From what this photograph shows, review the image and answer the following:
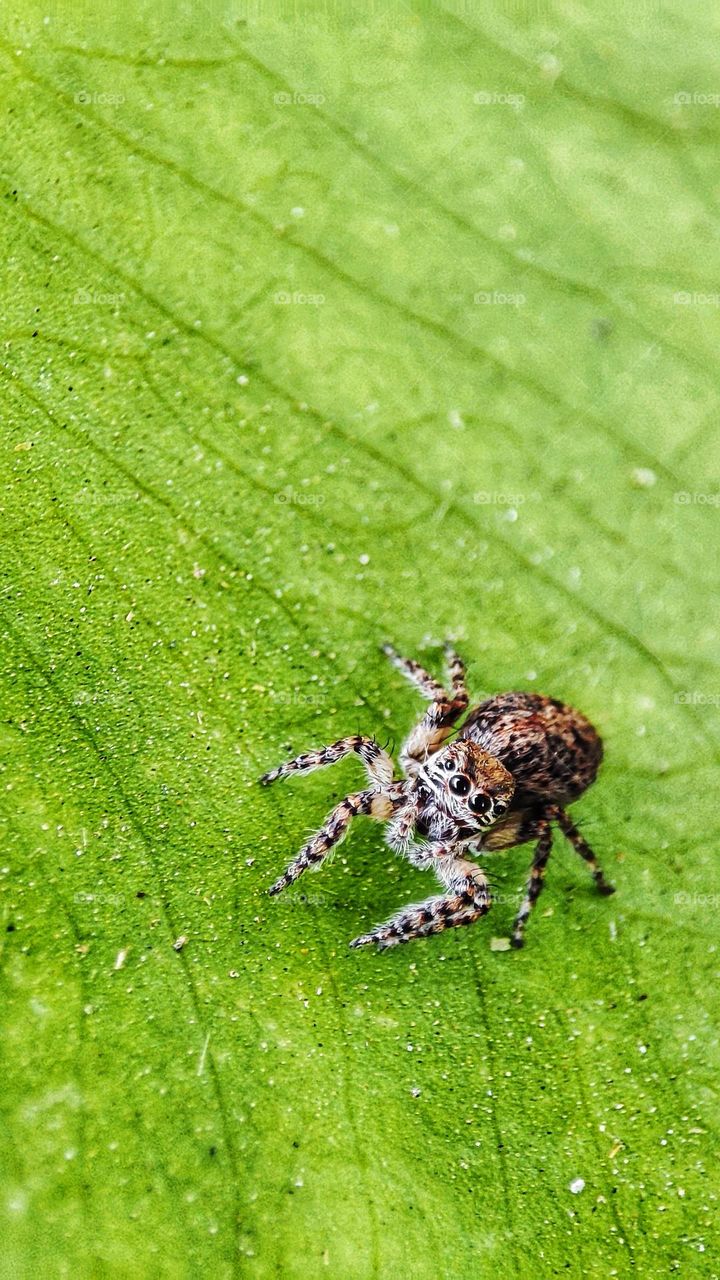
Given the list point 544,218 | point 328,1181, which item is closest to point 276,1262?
point 328,1181

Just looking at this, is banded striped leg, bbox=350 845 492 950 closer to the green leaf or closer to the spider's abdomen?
the green leaf

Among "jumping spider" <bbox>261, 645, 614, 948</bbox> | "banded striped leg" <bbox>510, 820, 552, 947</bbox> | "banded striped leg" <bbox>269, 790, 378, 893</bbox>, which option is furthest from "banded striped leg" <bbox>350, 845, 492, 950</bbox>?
"banded striped leg" <bbox>269, 790, 378, 893</bbox>

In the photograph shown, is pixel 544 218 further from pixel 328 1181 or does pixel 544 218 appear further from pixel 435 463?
pixel 328 1181

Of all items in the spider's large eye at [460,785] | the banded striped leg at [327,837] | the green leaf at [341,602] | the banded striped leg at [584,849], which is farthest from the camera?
the banded striped leg at [584,849]

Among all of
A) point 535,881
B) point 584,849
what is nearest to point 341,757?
point 535,881

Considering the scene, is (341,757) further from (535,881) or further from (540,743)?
(535,881)

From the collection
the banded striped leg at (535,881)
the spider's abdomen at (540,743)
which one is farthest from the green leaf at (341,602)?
the spider's abdomen at (540,743)

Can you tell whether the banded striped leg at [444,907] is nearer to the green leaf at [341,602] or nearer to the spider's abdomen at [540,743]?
the green leaf at [341,602]
